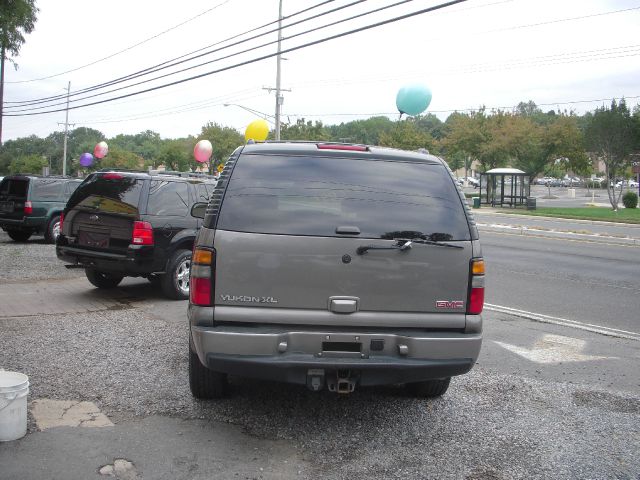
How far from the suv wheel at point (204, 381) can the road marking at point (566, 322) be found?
517 cm

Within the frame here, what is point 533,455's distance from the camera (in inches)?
162

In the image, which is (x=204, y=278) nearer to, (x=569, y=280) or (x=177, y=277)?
(x=177, y=277)

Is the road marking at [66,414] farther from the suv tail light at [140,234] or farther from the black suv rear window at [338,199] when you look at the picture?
the suv tail light at [140,234]

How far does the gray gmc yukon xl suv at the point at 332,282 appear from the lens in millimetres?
3975

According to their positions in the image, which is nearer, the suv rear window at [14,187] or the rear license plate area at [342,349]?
the rear license plate area at [342,349]

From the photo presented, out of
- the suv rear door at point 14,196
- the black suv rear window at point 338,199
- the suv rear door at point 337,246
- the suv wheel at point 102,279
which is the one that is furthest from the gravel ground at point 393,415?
the suv rear door at point 14,196

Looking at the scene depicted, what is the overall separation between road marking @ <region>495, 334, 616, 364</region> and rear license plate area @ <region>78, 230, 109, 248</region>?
5.28m

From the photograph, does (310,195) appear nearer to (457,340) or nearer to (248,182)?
(248,182)

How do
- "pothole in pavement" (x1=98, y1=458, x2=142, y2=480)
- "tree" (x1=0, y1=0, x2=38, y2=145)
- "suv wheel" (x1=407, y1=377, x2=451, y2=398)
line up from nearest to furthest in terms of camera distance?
"pothole in pavement" (x1=98, y1=458, x2=142, y2=480) → "suv wheel" (x1=407, y1=377, x2=451, y2=398) → "tree" (x1=0, y1=0, x2=38, y2=145)

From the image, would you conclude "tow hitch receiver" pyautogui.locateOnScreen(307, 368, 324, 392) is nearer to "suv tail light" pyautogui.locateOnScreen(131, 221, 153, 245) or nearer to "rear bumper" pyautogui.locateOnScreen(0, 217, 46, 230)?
"suv tail light" pyautogui.locateOnScreen(131, 221, 153, 245)

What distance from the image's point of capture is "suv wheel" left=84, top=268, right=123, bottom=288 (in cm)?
984

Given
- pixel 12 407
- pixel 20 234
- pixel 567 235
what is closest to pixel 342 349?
pixel 12 407

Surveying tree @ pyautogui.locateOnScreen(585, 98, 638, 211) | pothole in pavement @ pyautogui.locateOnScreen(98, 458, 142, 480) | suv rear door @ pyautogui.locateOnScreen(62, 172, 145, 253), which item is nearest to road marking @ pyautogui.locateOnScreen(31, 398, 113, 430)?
pothole in pavement @ pyautogui.locateOnScreen(98, 458, 142, 480)

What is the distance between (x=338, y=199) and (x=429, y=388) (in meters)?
1.86
